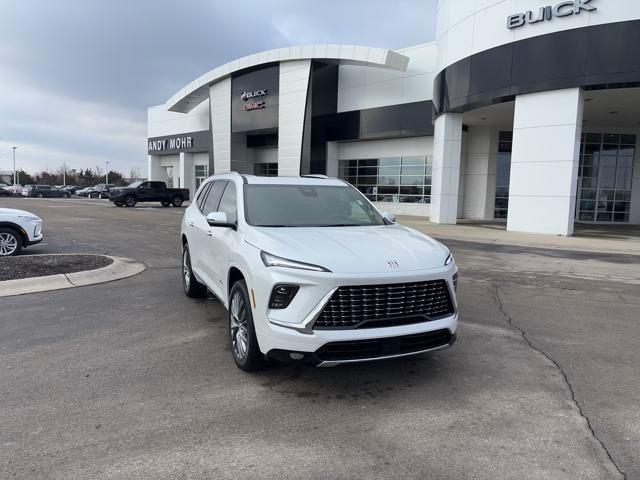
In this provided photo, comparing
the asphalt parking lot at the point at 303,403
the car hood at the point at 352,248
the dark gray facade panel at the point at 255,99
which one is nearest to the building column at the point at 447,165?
the dark gray facade panel at the point at 255,99

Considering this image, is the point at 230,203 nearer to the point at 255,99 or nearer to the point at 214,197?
the point at 214,197

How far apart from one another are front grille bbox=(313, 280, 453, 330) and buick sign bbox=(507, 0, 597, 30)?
17.1 meters

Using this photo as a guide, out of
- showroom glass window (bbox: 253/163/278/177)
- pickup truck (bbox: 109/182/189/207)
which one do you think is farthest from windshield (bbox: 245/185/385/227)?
showroom glass window (bbox: 253/163/278/177)

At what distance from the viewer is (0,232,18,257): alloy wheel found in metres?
10.3

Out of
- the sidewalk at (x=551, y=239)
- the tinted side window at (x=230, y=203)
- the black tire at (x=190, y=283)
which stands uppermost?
the tinted side window at (x=230, y=203)

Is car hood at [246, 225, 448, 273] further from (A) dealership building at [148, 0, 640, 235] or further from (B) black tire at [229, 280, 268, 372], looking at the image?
(A) dealership building at [148, 0, 640, 235]

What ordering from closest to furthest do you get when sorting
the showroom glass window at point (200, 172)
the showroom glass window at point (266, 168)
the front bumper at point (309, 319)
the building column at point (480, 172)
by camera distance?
the front bumper at point (309, 319), the building column at point (480, 172), the showroom glass window at point (266, 168), the showroom glass window at point (200, 172)

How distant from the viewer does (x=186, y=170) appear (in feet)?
158

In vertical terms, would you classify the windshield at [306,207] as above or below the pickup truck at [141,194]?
above

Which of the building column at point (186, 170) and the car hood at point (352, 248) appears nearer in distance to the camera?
the car hood at point (352, 248)

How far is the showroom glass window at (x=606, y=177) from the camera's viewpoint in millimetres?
26516

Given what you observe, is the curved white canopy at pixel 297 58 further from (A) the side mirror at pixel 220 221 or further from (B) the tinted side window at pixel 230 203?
(A) the side mirror at pixel 220 221

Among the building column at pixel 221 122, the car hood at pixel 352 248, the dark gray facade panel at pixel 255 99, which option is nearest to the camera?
the car hood at pixel 352 248

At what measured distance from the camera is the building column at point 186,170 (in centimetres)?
4784
